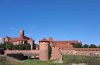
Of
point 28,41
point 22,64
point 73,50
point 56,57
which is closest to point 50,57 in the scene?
point 56,57

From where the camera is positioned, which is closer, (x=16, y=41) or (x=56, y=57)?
(x=56, y=57)

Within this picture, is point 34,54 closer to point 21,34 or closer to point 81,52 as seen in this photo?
point 81,52

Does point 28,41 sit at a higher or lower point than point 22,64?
higher

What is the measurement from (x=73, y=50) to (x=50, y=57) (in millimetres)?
7819

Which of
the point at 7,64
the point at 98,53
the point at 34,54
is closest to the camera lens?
the point at 7,64

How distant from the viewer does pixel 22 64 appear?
39.8m

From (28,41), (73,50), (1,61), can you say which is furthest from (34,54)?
(28,41)

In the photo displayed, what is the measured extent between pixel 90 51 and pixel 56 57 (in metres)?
9.75

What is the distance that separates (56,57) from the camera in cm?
5181

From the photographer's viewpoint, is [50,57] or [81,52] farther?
[81,52]

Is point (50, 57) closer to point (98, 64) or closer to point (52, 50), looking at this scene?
point (52, 50)

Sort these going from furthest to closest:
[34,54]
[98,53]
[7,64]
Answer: [34,54] → [98,53] → [7,64]

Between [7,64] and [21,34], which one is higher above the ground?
[21,34]

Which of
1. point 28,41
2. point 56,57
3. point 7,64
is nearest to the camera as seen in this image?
point 7,64
